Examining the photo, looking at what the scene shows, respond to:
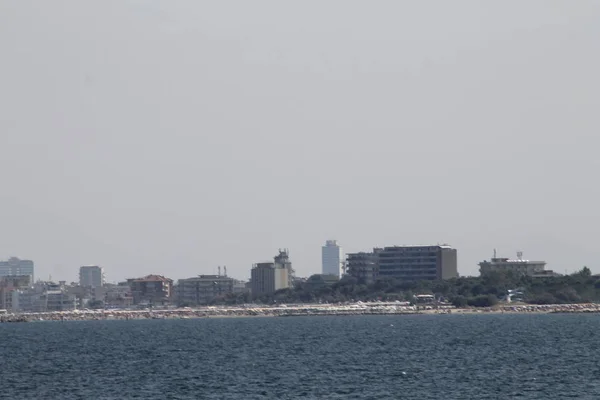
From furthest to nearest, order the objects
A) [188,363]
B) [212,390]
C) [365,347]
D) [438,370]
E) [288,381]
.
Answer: [365,347] < [188,363] < [438,370] < [288,381] < [212,390]

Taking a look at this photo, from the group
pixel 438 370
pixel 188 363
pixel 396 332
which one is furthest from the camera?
pixel 396 332

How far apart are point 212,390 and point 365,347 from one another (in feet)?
133

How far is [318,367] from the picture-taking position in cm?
8094

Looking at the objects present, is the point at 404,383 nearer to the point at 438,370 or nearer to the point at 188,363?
the point at 438,370

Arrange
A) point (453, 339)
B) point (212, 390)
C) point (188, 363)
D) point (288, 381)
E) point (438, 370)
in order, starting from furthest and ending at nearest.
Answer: point (453, 339)
point (188, 363)
point (438, 370)
point (288, 381)
point (212, 390)

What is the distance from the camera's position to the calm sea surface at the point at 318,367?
6488 centimetres

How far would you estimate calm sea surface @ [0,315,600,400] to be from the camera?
64875 millimetres

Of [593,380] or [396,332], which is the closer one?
[593,380]

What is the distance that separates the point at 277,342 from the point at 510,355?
33512mm

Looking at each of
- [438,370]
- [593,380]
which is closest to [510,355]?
[438,370]

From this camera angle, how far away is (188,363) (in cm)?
8881

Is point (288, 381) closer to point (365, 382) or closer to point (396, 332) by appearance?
point (365, 382)

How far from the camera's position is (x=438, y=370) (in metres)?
77.0

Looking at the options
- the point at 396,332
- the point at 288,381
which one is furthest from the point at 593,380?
the point at 396,332
